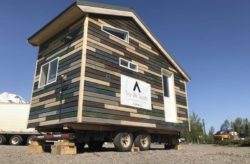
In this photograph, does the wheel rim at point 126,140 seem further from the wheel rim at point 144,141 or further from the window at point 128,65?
the window at point 128,65

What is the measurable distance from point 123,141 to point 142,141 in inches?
54.3

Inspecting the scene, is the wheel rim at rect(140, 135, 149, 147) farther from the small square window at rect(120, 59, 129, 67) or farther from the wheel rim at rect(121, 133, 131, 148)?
the small square window at rect(120, 59, 129, 67)

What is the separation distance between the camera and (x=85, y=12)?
10594 mm

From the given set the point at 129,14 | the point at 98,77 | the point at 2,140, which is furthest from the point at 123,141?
the point at 2,140

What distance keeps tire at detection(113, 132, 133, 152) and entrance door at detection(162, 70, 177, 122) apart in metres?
3.52

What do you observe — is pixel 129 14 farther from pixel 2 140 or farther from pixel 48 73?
pixel 2 140

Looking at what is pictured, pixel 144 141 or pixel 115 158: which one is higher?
pixel 144 141

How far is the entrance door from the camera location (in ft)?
46.0

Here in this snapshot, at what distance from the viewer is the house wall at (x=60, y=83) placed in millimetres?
9727

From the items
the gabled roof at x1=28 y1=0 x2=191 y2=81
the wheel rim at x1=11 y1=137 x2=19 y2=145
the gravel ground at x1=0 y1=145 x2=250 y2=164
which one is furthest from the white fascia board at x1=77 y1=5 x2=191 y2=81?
the wheel rim at x1=11 y1=137 x2=19 y2=145

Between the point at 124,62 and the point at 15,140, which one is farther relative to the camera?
the point at 15,140

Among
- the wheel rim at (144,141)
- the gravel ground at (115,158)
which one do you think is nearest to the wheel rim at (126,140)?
the wheel rim at (144,141)

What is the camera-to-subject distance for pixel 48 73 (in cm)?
1213

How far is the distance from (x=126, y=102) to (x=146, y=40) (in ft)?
15.8
